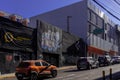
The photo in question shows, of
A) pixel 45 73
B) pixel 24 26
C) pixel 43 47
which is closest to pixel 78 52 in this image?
pixel 43 47

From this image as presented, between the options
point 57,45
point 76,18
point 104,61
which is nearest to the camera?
point 57,45

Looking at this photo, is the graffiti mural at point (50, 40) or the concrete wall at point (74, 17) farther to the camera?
the concrete wall at point (74, 17)

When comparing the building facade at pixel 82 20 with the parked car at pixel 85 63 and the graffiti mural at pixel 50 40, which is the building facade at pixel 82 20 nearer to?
the graffiti mural at pixel 50 40

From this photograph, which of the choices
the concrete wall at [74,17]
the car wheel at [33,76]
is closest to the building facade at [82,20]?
the concrete wall at [74,17]

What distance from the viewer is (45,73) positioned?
25.0 metres

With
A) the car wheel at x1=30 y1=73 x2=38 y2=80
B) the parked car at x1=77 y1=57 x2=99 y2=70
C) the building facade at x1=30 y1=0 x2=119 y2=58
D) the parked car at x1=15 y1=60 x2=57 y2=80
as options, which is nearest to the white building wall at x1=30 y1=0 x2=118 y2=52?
the building facade at x1=30 y1=0 x2=119 y2=58

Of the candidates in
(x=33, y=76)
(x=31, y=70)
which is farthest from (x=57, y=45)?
(x=31, y=70)

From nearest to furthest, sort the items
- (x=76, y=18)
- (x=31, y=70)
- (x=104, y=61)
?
A: (x=31, y=70), (x=104, y=61), (x=76, y=18)

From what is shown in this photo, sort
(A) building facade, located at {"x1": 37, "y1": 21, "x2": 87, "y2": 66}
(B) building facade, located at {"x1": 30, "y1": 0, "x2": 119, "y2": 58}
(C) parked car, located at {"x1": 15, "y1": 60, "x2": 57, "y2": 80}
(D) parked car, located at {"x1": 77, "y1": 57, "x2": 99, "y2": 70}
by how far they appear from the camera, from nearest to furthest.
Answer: (C) parked car, located at {"x1": 15, "y1": 60, "x2": 57, "y2": 80}
(D) parked car, located at {"x1": 77, "y1": 57, "x2": 99, "y2": 70}
(A) building facade, located at {"x1": 37, "y1": 21, "x2": 87, "y2": 66}
(B) building facade, located at {"x1": 30, "y1": 0, "x2": 119, "y2": 58}

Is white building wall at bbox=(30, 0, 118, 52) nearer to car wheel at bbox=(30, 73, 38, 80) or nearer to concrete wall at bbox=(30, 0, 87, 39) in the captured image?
concrete wall at bbox=(30, 0, 87, 39)

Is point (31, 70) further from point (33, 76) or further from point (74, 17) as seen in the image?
point (74, 17)

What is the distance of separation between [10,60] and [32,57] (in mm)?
5243

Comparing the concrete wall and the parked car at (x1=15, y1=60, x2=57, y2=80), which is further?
the concrete wall

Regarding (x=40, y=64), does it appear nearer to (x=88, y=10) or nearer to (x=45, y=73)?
(x=45, y=73)
